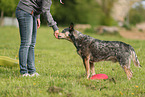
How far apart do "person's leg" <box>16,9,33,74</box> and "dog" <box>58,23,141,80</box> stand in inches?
29.6

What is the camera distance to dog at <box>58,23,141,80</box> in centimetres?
459

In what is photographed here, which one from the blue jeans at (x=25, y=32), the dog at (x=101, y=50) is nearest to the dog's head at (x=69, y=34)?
the dog at (x=101, y=50)

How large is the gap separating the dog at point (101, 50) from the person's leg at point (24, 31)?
2.46 feet

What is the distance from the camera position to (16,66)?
6.17 metres

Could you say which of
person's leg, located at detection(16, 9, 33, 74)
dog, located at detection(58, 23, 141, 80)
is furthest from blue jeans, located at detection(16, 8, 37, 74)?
dog, located at detection(58, 23, 141, 80)

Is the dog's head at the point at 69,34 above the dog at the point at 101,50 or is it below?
above

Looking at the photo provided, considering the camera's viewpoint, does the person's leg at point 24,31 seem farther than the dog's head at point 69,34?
No

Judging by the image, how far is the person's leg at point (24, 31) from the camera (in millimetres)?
4660

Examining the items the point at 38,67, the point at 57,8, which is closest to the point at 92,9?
the point at 57,8

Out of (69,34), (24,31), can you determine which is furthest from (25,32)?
(69,34)

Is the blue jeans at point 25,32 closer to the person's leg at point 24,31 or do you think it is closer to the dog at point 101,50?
the person's leg at point 24,31

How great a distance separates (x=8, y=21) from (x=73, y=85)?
34.0 m

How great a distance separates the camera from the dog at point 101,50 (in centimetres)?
459

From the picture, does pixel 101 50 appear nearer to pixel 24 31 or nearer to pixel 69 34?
pixel 69 34
